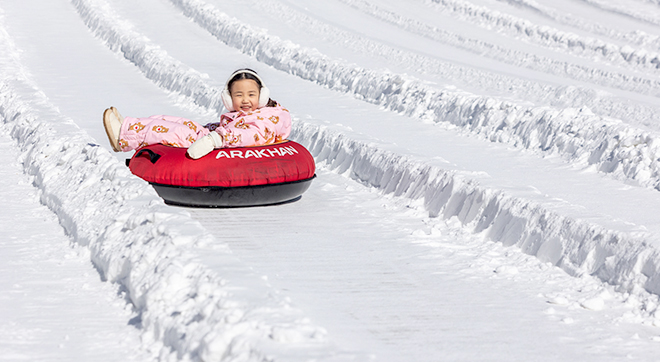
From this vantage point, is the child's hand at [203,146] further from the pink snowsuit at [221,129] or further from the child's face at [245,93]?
the child's face at [245,93]

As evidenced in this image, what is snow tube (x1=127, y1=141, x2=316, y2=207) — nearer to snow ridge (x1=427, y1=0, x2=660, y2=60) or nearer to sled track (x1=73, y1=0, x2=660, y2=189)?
sled track (x1=73, y1=0, x2=660, y2=189)

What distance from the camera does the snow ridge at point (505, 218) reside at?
4434mm

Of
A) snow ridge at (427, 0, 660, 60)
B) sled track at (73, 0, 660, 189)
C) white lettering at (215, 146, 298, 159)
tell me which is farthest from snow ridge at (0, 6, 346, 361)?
snow ridge at (427, 0, 660, 60)

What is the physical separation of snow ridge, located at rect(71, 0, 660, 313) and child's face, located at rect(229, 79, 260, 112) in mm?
1382

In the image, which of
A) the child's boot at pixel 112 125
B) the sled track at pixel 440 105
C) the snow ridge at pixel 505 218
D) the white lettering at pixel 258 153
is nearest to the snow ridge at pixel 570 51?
the sled track at pixel 440 105

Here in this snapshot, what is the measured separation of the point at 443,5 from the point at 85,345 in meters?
16.7

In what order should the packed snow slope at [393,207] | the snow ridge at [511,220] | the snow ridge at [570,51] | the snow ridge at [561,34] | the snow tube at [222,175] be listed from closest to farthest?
the packed snow slope at [393,207] → the snow ridge at [511,220] → the snow tube at [222,175] → the snow ridge at [570,51] → the snow ridge at [561,34]

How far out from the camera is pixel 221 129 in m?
6.09

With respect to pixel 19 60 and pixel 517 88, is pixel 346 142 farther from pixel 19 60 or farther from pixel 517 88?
pixel 19 60

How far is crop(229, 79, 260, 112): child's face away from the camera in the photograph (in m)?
6.25

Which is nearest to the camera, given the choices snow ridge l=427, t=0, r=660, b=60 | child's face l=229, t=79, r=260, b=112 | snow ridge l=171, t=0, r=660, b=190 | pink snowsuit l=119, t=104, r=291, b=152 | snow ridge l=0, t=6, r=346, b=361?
Result: snow ridge l=0, t=6, r=346, b=361

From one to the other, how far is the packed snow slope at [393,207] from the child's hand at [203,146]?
1.49 feet

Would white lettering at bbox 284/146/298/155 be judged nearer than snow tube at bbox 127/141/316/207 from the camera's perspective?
No

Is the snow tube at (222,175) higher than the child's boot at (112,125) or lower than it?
lower
